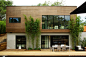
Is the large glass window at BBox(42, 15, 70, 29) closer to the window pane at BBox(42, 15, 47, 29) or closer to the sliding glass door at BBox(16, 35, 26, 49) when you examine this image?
the window pane at BBox(42, 15, 47, 29)

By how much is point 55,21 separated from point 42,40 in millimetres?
3497

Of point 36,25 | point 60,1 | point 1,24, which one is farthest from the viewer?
point 60,1

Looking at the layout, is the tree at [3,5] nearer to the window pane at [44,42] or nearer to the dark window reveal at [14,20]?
the dark window reveal at [14,20]

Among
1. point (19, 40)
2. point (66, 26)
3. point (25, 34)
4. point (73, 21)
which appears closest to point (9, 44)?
point (19, 40)

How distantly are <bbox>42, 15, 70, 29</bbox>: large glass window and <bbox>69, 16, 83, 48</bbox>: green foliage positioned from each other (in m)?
0.79

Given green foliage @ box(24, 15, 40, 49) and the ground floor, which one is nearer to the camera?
green foliage @ box(24, 15, 40, 49)

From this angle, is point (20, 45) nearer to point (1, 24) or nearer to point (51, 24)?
point (51, 24)

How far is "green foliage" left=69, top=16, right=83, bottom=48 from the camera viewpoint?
14742 mm

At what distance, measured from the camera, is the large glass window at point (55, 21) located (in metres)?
15.4

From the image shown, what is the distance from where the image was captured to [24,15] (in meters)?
15.1

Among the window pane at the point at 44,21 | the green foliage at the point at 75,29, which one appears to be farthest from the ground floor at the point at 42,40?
the window pane at the point at 44,21

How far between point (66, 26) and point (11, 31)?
8.24m

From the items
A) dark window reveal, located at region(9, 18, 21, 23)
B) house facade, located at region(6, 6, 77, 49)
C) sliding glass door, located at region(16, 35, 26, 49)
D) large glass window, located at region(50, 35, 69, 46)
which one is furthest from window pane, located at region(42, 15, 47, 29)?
dark window reveal, located at region(9, 18, 21, 23)

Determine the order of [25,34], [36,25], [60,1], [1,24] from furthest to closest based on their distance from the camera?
[60,1], [1,24], [25,34], [36,25]
